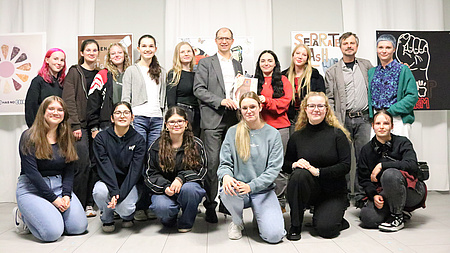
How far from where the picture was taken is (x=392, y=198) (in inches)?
116

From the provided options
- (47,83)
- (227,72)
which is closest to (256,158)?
(227,72)

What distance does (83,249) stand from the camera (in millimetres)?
2602

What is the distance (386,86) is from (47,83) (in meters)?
3.15

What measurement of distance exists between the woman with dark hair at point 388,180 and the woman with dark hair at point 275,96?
2.38 feet

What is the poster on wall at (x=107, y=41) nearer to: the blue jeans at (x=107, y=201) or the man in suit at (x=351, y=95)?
the blue jeans at (x=107, y=201)

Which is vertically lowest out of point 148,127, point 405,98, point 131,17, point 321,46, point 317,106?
point 148,127

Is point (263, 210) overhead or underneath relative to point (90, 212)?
overhead

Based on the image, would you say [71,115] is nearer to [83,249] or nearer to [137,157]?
[137,157]

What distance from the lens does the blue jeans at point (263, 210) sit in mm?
2697

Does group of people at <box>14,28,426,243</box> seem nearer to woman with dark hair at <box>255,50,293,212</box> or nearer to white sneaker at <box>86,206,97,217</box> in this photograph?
woman with dark hair at <box>255,50,293,212</box>

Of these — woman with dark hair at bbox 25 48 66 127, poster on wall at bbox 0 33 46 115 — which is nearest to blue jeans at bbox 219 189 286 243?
woman with dark hair at bbox 25 48 66 127

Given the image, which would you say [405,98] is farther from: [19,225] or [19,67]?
[19,67]

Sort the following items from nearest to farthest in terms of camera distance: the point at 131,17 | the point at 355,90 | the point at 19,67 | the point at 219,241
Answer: the point at 219,241
the point at 355,90
the point at 19,67
the point at 131,17

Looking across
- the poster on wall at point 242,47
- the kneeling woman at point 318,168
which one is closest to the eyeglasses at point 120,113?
the kneeling woman at point 318,168
